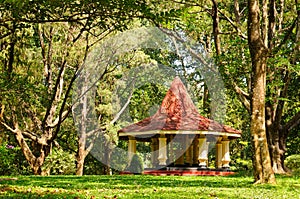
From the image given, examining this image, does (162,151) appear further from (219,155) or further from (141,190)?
(141,190)

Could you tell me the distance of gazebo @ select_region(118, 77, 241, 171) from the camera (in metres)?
23.5

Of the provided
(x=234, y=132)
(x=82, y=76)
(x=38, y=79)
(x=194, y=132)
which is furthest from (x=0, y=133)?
(x=234, y=132)

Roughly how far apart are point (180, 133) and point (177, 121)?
1.03 metres

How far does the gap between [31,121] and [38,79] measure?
6.88 meters

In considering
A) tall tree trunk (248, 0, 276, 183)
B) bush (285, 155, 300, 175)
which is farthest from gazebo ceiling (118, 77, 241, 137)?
tall tree trunk (248, 0, 276, 183)

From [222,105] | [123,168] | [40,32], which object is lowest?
[123,168]

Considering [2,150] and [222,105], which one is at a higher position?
[222,105]

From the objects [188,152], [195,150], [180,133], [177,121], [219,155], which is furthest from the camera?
[219,155]

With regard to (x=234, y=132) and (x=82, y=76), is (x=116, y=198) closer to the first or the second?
(x=234, y=132)

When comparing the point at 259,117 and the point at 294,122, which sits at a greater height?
the point at 294,122

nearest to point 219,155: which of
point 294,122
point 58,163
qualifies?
point 294,122

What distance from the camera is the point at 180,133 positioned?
911 inches

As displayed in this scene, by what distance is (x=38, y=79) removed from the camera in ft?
76.7

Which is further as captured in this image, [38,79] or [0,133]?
[0,133]
